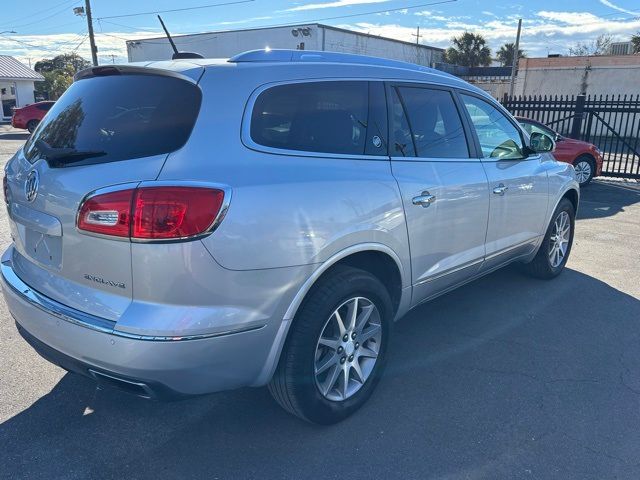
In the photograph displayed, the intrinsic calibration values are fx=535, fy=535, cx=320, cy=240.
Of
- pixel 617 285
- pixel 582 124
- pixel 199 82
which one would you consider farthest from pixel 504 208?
pixel 582 124

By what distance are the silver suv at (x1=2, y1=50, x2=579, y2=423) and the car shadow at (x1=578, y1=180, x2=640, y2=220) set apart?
653cm

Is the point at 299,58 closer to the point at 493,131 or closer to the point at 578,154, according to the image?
the point at 493,131

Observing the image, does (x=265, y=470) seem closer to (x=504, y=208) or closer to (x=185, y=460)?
(x=185, y=460)

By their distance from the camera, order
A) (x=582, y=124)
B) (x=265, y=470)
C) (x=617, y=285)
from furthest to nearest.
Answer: (x=582, y=124), (x=617, y=285), (x=265, y=470)

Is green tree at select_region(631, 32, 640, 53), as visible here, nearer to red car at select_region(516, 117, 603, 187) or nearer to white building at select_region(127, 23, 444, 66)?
white building at select_region(127, 23, 444, 66)

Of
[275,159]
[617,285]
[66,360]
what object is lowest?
[617,285]

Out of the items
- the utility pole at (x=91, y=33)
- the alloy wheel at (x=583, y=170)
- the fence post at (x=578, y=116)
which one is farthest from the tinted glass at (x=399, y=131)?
the utility pole at (x=91, y=33)

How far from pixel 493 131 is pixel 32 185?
3.25 meters

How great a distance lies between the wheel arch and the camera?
2.51 meters

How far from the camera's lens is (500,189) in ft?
13.0

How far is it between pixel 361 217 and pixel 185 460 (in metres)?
1.50

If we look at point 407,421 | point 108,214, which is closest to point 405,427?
point 407,421

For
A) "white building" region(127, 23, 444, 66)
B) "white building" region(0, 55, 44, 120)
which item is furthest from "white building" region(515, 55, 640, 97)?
"white building" region(0, 55, 44, 120)

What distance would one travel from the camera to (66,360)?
8.07 ft
